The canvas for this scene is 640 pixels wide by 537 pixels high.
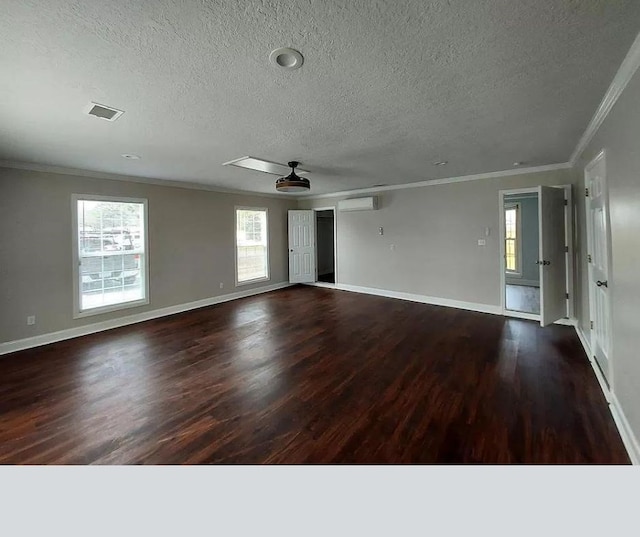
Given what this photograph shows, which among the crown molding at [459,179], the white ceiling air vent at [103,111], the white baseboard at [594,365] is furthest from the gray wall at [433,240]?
the white ceiling air vent at [103,111]

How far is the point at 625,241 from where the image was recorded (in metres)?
1.94

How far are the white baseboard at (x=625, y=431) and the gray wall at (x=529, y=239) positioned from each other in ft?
19.0

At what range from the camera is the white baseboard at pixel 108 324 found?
3826 mm

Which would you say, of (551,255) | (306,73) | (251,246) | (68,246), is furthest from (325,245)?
(306,73)

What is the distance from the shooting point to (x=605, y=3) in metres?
1.33

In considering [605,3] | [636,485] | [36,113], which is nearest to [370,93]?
[605,3]

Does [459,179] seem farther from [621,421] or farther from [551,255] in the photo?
[621,421]

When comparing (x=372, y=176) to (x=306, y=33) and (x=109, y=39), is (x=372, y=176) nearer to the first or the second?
(x=306, y=33)

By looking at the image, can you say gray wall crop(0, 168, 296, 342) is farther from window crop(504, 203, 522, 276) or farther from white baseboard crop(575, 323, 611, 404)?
window crop(504, 203, 522, 276)

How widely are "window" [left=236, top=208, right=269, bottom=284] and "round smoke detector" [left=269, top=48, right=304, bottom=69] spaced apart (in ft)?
16.5

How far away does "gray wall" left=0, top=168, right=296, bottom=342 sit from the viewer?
3.78 metres

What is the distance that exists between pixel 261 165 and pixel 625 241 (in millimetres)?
3856

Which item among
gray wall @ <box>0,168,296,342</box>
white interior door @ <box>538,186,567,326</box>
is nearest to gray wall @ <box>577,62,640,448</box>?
white interior door @ <box>538,186,567,326</box>

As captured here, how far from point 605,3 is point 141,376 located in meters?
4.14
